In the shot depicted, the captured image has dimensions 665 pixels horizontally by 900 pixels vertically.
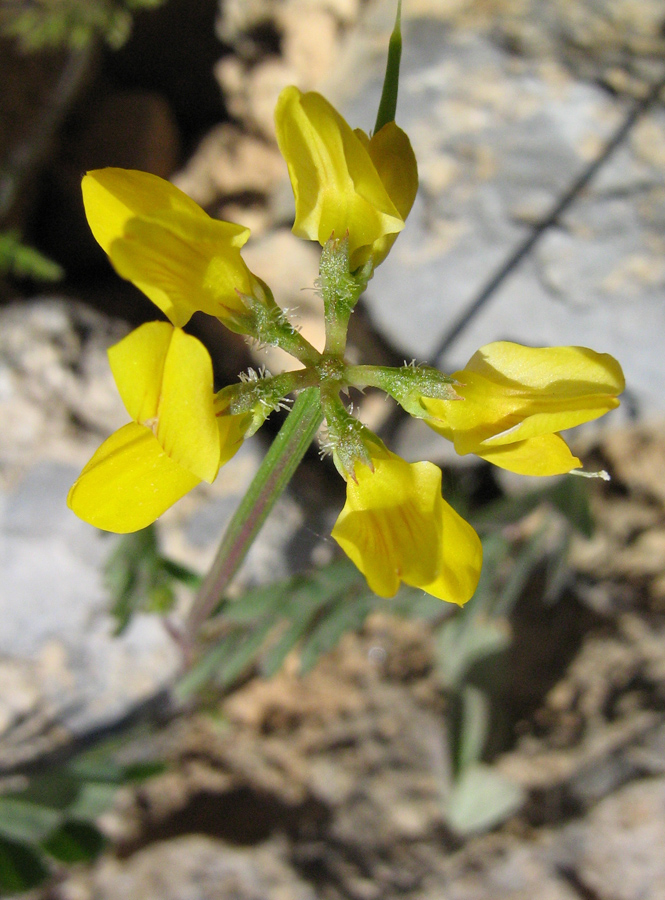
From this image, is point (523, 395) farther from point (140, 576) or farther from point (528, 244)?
point (528, 244)

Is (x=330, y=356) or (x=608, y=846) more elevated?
(x=330, y=356)

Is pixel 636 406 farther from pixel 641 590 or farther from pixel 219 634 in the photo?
pixel 219 634

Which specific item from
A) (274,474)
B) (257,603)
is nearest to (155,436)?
(274,474)

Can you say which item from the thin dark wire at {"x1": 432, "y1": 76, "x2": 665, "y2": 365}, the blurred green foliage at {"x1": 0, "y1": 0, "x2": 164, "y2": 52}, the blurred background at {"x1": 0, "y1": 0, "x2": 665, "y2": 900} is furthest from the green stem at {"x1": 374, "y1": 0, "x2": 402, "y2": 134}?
the blurred green foliage at {"x1": 0, "y1": 0, "x2": 164, "y2": 52}

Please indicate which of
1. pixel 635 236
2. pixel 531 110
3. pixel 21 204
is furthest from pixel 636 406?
pixel 21 204

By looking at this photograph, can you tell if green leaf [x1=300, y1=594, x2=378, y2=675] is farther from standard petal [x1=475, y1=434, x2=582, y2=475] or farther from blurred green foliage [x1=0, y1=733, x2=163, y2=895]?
standard petal [x1=475, y1=434, x2=582, y2=475]

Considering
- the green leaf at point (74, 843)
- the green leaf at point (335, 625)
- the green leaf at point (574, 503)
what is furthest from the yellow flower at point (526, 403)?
the green leaf at point (74, 843)
